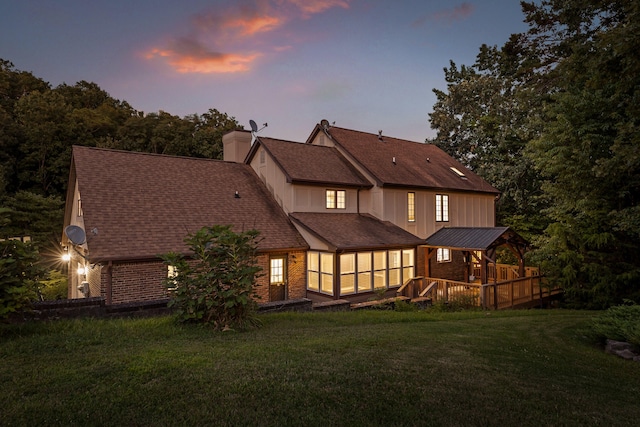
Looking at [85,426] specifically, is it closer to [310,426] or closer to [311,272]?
[310,426]

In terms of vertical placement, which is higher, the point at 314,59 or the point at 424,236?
the point at 314,59

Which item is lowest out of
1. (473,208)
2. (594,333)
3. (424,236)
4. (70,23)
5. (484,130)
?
(594,333)

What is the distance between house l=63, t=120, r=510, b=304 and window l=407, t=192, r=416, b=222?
0.06 m

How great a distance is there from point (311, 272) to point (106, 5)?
1749cm

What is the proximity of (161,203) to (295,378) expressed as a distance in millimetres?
12449

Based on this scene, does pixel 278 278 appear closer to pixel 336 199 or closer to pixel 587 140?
pixel 336 199

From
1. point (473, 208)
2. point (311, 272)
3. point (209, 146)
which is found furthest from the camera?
point (209, 146)

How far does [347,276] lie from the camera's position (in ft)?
57.1

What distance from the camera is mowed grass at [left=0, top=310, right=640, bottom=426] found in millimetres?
4094

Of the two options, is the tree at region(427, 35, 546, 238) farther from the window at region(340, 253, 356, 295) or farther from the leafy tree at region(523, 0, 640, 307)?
the window at region(340, 253, 356, 295)

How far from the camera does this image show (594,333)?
30.0 ft

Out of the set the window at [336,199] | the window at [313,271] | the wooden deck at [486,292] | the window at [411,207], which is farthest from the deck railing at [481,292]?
the window at [336,199]

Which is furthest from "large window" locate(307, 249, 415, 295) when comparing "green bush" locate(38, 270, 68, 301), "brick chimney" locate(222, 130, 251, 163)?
"green bush" locate(38, 270, 68, 301)

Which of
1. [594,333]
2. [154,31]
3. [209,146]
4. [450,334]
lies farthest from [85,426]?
[209,146]
